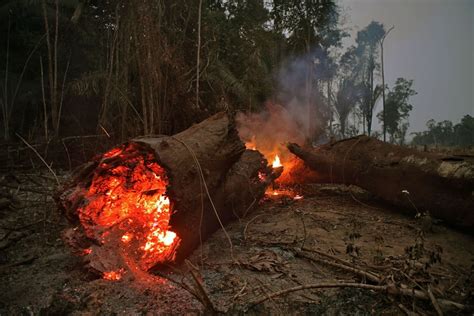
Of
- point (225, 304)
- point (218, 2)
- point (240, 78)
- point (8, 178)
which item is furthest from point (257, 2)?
point (225, 304)

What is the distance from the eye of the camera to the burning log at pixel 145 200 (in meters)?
3.38

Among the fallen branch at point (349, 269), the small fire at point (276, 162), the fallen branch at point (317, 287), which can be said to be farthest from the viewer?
the small fire at point (276, 162)

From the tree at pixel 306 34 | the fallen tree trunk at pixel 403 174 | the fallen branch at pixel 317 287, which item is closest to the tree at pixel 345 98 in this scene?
the tree at pixel 306 34

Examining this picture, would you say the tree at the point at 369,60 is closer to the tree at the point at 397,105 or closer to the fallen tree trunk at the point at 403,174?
the tree at the point at 397,105

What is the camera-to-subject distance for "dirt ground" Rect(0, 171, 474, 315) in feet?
8.93

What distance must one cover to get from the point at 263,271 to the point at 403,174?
11.0 feet

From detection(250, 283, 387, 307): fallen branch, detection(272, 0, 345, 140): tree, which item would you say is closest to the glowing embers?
detection(250, 283, 387, 307): fallen branch

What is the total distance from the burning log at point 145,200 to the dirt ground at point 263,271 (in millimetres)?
254

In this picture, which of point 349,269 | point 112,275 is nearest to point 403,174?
point 349,269

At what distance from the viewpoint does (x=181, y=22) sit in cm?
746

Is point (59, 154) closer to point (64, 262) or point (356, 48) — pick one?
point (64, 262)

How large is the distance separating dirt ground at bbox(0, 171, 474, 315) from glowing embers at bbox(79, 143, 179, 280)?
28 cm

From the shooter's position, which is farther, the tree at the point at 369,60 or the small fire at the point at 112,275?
the tree at the point at 369,60

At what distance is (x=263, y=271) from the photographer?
342 centimetres
